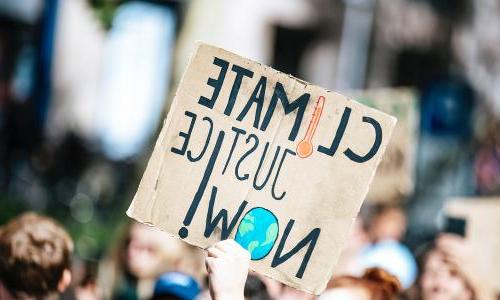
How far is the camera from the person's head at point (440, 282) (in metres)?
4.67

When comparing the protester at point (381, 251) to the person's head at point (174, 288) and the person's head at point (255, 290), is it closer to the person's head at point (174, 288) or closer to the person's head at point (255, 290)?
the person's head at point (174, 288)

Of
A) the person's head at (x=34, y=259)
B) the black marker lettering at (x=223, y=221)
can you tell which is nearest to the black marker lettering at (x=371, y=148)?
the black marker lettering at (x=223, y=221)

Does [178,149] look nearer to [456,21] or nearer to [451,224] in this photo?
[451,224]

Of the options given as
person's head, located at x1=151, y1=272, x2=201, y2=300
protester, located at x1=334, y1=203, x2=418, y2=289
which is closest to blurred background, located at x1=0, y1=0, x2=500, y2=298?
protester, located at x1=334, y1=203, x2=418, y2=289

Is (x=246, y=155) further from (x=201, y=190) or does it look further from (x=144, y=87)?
(x=144, y=87)

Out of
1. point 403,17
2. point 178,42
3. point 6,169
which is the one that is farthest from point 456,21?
point 6,169

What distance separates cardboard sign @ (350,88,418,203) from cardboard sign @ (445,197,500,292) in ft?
2.53

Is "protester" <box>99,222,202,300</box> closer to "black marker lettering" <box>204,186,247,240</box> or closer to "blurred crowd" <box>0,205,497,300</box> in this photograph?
"blurred crowd" <box>0,205,497,300</box>

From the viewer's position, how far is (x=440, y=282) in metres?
4.75

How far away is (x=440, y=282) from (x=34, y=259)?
6.15 ft

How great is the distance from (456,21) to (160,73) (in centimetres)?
419

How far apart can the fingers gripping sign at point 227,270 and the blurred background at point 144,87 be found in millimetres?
5389

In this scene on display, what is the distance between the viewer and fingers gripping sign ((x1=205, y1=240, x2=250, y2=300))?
284 centimetres

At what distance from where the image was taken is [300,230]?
10.6ft
